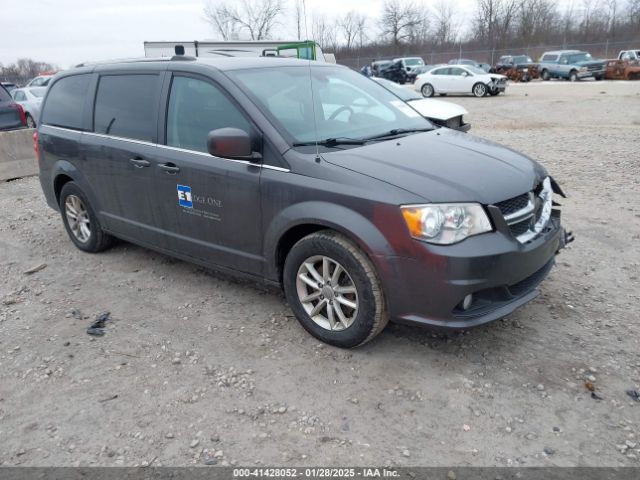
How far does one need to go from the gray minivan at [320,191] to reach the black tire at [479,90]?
21.8 metres

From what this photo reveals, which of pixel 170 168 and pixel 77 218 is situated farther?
pixel 77 218

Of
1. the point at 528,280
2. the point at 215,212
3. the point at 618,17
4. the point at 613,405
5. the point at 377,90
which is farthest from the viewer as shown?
the point at 618,17

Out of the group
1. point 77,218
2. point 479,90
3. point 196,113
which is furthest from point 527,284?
point 479,90

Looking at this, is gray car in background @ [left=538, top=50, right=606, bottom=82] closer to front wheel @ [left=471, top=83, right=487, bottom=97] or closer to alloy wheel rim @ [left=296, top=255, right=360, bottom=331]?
front wheel @ [left=471, top=83, right=487, bottom=97]

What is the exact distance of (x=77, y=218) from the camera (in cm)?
557

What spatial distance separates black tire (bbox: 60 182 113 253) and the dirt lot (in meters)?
0.35

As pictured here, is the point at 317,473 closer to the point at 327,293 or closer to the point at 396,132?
the point at 327,293

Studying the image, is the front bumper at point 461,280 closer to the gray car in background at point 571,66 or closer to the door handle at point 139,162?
the door handle at point 139,162

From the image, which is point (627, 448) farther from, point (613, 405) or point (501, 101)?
point (501, 101)

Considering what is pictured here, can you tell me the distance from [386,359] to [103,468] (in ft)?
5.63

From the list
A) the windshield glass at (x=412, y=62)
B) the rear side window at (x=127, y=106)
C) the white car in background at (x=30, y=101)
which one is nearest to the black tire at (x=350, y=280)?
the rear side window at (x=127, y=106)

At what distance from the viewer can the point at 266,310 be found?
4176 mm

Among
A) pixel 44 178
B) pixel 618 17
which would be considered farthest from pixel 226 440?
pixel 618 17

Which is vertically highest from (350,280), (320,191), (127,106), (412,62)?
(412,62)
